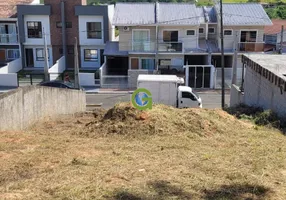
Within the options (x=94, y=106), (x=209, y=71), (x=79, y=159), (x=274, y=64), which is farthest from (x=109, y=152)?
(x=209, y=71)

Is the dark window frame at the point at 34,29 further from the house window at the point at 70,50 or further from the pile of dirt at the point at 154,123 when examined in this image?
the pile of dirt at the point at 154,123

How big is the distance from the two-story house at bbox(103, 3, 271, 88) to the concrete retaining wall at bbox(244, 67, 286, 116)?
575 inches

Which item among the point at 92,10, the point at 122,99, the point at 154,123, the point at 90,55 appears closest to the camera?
the point at 154,123

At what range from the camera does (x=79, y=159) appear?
8148mm

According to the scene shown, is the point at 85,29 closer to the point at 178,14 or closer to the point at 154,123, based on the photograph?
the point at 178,14

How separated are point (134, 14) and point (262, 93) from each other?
21656 millimetres

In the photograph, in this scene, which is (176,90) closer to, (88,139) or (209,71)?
(209,71)

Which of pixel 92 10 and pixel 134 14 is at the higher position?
pixel 92 10

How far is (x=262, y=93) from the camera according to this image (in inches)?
653

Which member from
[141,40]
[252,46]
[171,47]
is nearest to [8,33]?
[141,40]

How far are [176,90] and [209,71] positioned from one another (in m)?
9.22

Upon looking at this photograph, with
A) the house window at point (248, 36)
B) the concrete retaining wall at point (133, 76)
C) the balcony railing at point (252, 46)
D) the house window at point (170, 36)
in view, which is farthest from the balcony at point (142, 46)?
the house window at point (248, 36)

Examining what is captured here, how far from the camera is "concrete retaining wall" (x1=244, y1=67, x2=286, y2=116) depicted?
14.3 meters

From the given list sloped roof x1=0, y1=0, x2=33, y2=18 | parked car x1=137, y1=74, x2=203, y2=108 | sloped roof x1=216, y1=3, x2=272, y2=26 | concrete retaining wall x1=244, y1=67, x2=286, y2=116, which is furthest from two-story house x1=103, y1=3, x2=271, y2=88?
concrete retaining wall x1=244, y1=67, x2=286, y2=116
